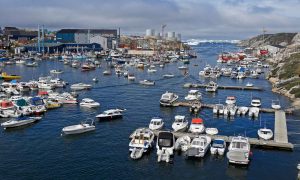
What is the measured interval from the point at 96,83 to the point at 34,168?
2447 inches

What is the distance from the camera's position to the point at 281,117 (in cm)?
5366

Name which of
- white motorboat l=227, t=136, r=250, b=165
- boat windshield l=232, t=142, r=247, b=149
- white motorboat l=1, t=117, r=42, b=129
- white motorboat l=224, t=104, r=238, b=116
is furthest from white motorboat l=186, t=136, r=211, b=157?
white motorboat l=1, t=117, r=42, b=129

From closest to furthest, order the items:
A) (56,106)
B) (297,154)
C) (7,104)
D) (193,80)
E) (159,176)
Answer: (159,176)
(297,154)
(7,104)
(56,106)
(193,80)

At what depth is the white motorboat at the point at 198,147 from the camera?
37.1 meters

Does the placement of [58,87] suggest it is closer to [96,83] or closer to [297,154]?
[96,83]

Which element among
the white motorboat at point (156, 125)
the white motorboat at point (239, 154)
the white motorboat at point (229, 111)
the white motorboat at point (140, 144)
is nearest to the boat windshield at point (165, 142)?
the white motorboat at point (140, 144)

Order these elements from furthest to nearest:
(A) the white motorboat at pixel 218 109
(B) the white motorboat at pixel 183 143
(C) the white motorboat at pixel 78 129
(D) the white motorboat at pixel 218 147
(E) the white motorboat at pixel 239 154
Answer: (A) the white motorboat at pixel 218 109 → (C) the white motorboat at pixel 78 129 → (B) the white motorboat at pixel 183 143 → (D) the white motorboat at pixel 218 147 → (E) the white motorboat at pixel 239 154

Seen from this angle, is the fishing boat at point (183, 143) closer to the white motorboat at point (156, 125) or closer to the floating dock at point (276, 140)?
the floating dock at point (276, 140)

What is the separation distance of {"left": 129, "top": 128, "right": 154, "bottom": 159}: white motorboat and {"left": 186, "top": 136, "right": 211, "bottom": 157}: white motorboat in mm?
4719

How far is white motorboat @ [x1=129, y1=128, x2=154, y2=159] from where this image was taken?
124 feet

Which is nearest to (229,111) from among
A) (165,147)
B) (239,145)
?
(239,145)

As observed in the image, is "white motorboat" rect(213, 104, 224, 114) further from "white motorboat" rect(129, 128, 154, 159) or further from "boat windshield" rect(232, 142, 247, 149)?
"boat windshield" rect(232, 142, 247, 149)

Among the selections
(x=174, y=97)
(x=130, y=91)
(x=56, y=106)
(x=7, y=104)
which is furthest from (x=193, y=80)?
(x=7, y=104)

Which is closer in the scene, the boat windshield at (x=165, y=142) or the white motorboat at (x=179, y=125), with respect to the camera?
the boat windshield at (x=165, y=142)
